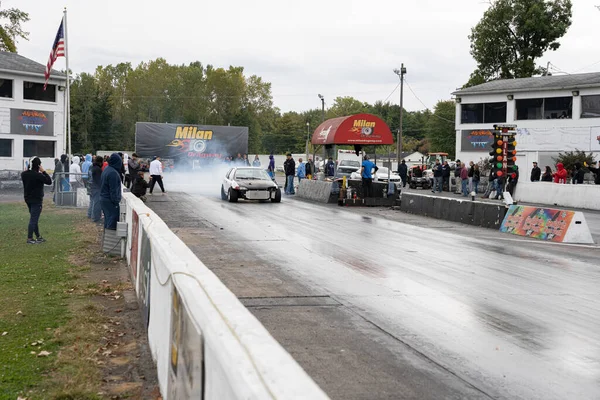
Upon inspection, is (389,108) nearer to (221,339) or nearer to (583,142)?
(583,142)

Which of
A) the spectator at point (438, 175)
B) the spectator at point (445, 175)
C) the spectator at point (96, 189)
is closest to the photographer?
the spectator at point (96, 189)

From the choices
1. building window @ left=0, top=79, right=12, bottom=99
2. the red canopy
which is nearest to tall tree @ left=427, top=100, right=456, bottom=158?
building window @ left=0, top=79, right=12, bottom=99

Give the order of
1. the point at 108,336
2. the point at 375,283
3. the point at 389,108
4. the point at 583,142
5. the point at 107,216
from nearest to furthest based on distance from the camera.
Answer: the point at 108,336, the point at 375,283, the point at 107,216, the point at 583,142, the point at 389,108

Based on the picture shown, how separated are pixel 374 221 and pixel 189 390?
A: 1746 centimetres

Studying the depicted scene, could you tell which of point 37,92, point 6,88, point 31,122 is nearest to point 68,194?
point 31,122

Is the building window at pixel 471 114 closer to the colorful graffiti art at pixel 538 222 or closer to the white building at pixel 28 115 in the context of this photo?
the white building at pixel 28 115

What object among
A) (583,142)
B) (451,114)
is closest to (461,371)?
(583,142)

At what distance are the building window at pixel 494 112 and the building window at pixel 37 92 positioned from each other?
3088 centimetres

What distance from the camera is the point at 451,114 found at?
363 feet

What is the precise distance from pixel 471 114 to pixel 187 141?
21.7m

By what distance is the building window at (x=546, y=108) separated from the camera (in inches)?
1901

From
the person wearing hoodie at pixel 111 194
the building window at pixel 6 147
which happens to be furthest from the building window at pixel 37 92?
the person wearing hoodie at pixel 111 194

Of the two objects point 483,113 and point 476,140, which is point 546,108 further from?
point 476,140

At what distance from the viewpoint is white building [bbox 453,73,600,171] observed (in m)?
46.6
